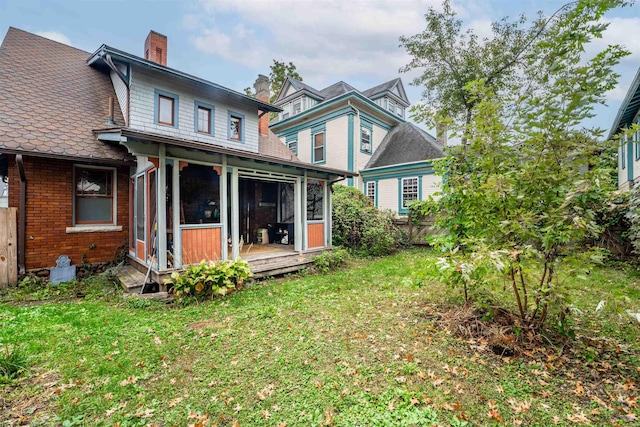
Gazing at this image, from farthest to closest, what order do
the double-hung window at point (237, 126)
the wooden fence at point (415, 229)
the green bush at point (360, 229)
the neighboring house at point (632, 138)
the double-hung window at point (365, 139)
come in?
the double-hung window at point (365, 139), the wooden fence at point (415, 229), the double-hung window at point (237, 126), the green bush at point (360, 229), the neighboring house at point (632, 138)

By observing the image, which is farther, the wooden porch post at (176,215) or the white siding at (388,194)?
the white siding at (388,194)

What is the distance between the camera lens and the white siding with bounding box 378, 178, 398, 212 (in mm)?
14805

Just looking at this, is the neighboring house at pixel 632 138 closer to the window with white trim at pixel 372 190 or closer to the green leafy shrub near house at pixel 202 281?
the window with white trim at pixel 372 190

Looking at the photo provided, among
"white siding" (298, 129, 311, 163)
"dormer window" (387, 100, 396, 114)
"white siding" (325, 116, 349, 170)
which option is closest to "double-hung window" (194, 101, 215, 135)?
"white siding" (325, 116, 349, 170)

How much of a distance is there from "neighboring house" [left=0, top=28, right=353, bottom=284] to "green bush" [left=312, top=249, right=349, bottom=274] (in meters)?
0.58

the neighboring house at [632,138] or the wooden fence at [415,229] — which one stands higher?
the neighboring house at [632,138]

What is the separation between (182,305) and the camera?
16.3ft

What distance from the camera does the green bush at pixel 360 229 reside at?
30.9 feet

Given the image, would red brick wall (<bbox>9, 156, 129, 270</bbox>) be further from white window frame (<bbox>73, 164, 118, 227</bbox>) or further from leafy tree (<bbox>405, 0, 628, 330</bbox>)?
A: leafy tree (<bbox>405, 0, 628, 330</bbox>)

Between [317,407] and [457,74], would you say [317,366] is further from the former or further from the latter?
[457,74]

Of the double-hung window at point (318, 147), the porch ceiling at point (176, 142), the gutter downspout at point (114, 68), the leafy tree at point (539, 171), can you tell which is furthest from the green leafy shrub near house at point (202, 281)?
the double-hung window at point (318, 147)

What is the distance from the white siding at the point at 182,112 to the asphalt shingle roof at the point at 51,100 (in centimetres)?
69

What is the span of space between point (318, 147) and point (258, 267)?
37.5ft

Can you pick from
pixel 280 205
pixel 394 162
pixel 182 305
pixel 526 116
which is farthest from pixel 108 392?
pixel 394 162
